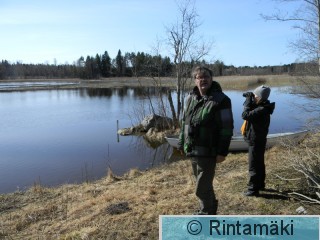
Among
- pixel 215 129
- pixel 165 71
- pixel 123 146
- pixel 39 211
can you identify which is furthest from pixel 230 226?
pixel 165 71

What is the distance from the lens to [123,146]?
666 inches

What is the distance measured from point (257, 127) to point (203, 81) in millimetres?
1922

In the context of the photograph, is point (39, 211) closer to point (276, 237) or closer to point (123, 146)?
point (276, 237)

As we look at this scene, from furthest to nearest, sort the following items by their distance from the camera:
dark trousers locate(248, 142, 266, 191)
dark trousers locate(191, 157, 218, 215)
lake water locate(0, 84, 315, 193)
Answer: lake water locate(0, 84, 315, 193), dark trousers locate(248, 142, 266, 191), dark trousers locate(191, 157, 218, 215)

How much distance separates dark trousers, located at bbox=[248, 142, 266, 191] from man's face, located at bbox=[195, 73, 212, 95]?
197cm

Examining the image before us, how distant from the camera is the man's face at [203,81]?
369 cm

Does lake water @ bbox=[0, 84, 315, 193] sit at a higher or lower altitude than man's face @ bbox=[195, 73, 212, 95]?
lower

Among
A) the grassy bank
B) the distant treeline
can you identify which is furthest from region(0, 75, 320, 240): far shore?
the distant treeline

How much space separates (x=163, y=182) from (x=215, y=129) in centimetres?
403

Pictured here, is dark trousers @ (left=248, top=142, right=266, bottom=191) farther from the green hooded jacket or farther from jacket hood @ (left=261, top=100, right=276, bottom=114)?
the green hooded jacket

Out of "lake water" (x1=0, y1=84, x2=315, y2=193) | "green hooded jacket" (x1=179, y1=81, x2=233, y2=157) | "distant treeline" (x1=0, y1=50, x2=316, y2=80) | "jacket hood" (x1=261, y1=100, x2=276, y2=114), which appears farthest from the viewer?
"distant treeline" (x1=0, y1=50, x2=316, y2=80)

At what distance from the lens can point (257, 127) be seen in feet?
17.1

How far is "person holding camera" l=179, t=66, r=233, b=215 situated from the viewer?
362cm

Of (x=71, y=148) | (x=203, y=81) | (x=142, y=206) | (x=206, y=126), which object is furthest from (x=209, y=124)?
(x=71, y=148)
